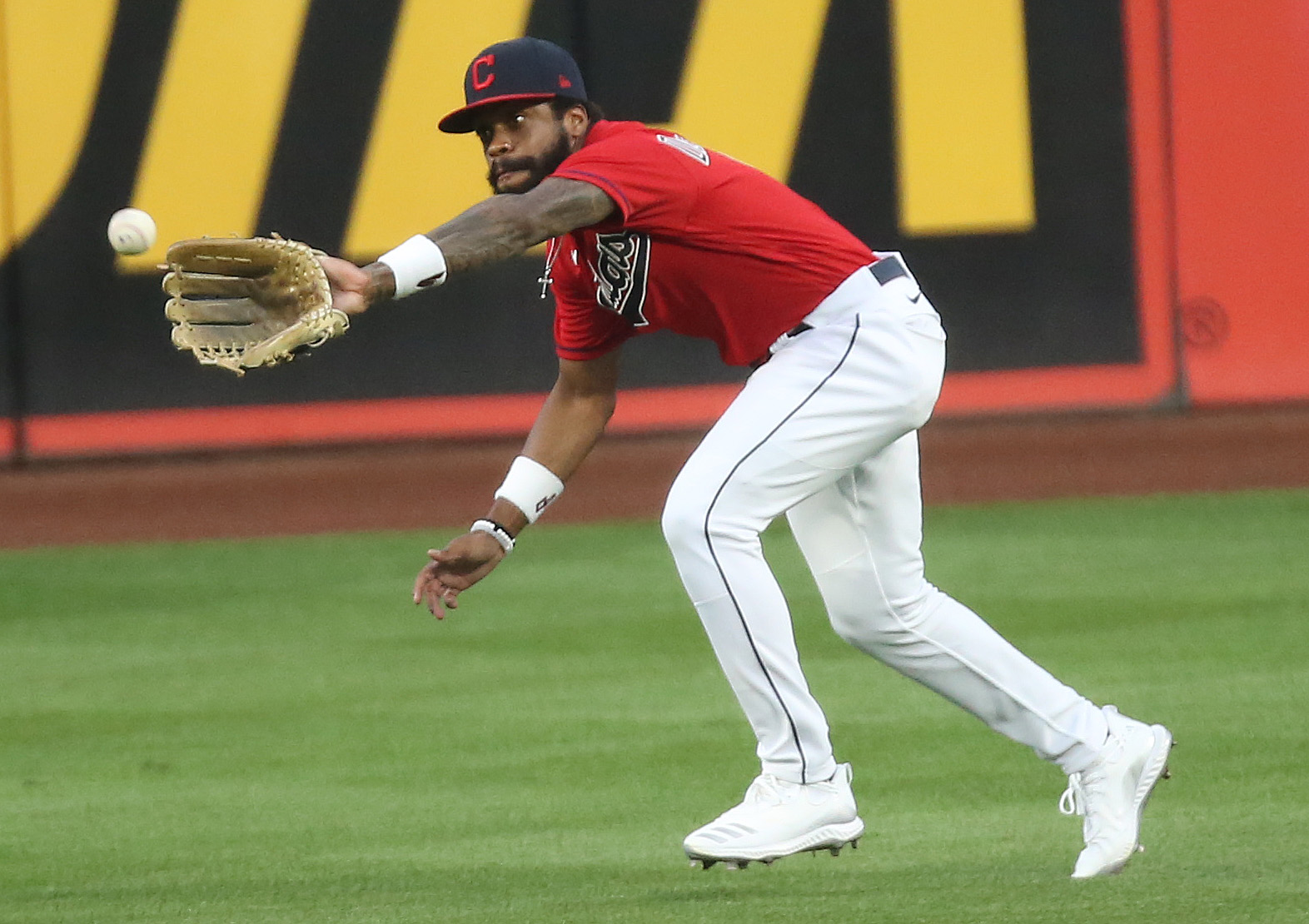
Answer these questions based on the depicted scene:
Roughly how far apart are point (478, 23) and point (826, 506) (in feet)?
24.0

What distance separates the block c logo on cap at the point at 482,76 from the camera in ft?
14.5

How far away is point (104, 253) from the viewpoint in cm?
1156

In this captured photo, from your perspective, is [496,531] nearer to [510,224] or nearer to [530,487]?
[530,487]

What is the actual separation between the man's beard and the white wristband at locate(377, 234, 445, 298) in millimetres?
474

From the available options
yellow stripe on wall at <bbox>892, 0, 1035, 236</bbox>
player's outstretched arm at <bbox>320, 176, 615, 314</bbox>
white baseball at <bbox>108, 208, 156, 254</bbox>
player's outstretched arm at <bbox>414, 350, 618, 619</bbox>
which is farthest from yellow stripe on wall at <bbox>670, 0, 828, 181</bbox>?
player's outstretched arm at <bbox>320, 176, 615, 314</bbox>

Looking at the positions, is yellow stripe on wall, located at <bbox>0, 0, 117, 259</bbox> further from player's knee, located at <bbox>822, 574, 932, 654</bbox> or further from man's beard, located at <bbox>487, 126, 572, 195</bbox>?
player's knee, located at <bbox>822, 574, 932, 654</bbox>

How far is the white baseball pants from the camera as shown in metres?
4.47

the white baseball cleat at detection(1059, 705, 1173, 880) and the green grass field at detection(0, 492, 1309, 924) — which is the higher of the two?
the white baseball cleat at detection(1059, 705, 1173, 880)

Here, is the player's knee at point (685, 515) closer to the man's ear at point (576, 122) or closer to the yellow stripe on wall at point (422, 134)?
the man's ear at point (576, 122)

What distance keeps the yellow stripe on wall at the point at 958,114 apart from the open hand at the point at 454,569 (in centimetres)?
731

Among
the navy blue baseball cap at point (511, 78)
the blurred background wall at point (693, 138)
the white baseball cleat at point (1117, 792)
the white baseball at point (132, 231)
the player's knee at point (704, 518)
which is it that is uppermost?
the navy blue baseball cap at point (511, 78)

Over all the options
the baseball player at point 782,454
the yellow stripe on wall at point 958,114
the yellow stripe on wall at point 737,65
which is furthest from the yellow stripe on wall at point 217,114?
the baseball player at point 782,454

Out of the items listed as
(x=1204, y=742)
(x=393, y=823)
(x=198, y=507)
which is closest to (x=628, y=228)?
(x=393, y=823)

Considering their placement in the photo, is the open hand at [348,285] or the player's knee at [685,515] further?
the player's knee at [685,515]
